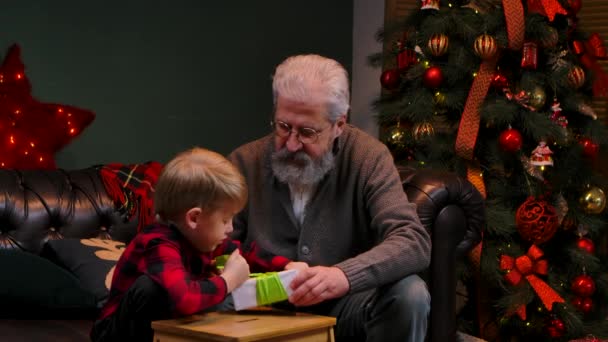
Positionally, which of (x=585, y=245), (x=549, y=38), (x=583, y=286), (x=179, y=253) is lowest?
(x=583, y=286)

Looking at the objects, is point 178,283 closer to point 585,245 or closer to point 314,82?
point 314,82

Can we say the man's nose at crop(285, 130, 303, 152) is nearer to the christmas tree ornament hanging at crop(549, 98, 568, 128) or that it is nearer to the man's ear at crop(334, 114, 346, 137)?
the man's ear at crop(334, 114, 346, 137)

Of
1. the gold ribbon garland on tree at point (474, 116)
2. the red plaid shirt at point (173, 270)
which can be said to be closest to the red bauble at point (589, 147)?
the gold ribbon garland on tree at point (474, 116)

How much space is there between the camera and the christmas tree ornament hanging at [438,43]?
393 cm

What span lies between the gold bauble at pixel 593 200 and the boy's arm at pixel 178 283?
248 centimetres

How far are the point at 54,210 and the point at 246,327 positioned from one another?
5.01 ft

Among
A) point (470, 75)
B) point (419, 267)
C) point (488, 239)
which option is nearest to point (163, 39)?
point (470, 75)

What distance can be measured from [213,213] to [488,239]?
2128 mm

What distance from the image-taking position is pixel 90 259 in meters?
2.89

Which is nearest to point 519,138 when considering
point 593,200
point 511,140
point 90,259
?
point 511,140

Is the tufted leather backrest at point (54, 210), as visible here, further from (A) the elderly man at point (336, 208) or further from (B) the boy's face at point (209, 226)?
(B) the boy's face at point (209, 226)

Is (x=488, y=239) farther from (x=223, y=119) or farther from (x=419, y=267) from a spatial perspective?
(x=419, y=267)

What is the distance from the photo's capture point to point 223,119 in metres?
4.36

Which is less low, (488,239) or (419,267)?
(419,267)
